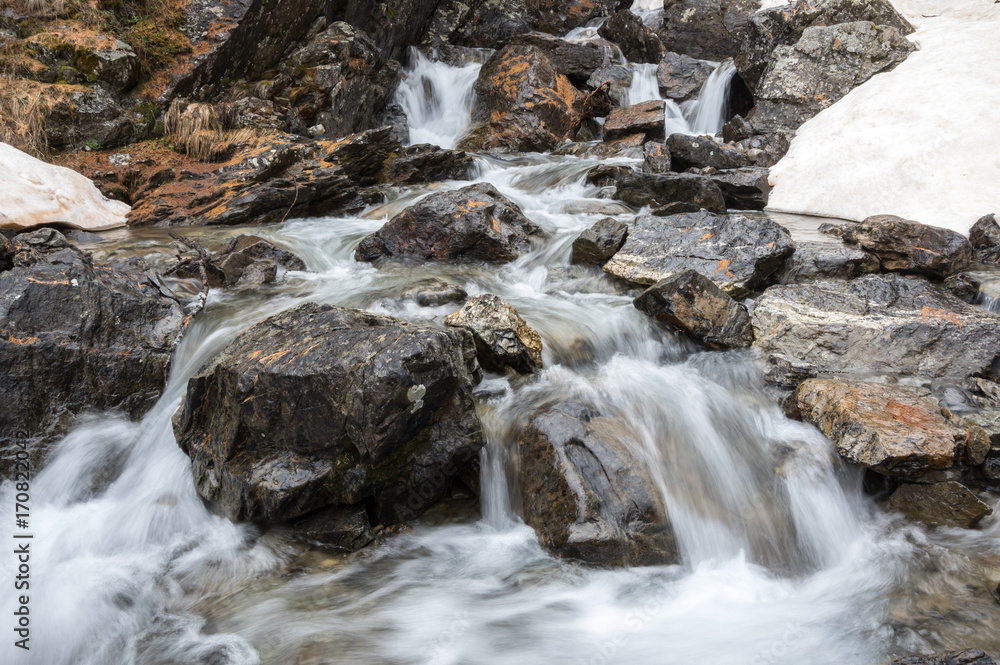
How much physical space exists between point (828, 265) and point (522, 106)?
8835 millimetres

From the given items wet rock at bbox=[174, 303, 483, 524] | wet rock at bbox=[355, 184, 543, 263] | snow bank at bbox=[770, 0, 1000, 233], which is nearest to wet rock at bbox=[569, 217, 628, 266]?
wet rock at bbox=[355, 184, 543, 263]

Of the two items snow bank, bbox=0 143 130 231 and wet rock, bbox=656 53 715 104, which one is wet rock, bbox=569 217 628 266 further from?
wet rock, bbox=656 53 715 104

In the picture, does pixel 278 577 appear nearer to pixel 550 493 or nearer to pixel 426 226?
pixel 550 493

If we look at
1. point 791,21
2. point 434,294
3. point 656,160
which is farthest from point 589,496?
point 791,21

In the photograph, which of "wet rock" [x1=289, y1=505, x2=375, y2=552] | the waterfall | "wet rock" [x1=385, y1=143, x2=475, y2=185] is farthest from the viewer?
the waterfall

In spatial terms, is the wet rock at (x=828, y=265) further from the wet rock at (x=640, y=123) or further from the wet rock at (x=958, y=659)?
the wet rock at (x=640, y=123)

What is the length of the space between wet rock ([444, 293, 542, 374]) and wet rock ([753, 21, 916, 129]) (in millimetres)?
9257

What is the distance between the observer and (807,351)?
480cm

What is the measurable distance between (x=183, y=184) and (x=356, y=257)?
3605 mm

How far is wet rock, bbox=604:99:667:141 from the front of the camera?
1176 cm

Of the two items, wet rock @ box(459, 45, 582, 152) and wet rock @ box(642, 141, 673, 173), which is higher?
wet rock @ box(459, 45, 582, 152)

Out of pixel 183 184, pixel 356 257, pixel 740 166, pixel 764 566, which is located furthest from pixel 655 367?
pixel 183 184

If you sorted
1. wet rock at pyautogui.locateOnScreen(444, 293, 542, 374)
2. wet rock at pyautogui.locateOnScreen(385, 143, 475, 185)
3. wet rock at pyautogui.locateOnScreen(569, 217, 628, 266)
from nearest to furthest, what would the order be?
wet rock at pyautogui.locateOnScreen(444, 293, 542, 374) < wet rock at pyautogui.locateOnScreen(569, 217, 628, 266) < wet rock at pyautogui.locateOnScreen(385, 143, 475, 185)

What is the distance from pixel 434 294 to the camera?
5551 mm
